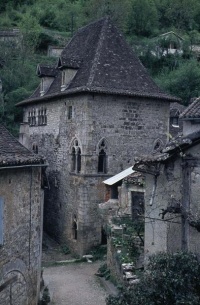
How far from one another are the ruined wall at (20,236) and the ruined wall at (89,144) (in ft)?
25.5

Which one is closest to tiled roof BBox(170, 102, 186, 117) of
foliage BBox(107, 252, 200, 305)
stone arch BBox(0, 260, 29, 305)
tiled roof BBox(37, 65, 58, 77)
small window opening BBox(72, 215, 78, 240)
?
tiled roof BBox(37, 65, 58, 77)

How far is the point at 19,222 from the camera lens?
1213 cm

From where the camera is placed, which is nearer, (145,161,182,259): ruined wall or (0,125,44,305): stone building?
(145,161,182,259): ruined wall

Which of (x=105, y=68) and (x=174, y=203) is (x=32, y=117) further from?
(x=174, y=203)

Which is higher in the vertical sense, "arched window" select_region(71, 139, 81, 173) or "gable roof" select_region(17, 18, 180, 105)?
"gable roof" select_region(17, 18, 180, 105)

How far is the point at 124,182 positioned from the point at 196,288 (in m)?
9.84

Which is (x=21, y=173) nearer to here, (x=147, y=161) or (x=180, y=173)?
(x=147, y=161)

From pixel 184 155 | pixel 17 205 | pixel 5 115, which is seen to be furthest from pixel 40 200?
pixel 5 115

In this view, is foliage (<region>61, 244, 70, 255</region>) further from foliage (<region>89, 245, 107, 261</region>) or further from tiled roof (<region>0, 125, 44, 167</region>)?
tiled roof (<region>0, 125, 44, 167</region>)

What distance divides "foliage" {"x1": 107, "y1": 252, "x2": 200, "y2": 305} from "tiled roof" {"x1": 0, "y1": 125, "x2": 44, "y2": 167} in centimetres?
443

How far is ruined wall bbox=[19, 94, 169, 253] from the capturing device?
21094 mm

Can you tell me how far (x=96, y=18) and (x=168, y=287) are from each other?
6234 cm

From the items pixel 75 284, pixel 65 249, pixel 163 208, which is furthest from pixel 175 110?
pixel 163 208

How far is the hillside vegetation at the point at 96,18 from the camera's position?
43219 millimetres
